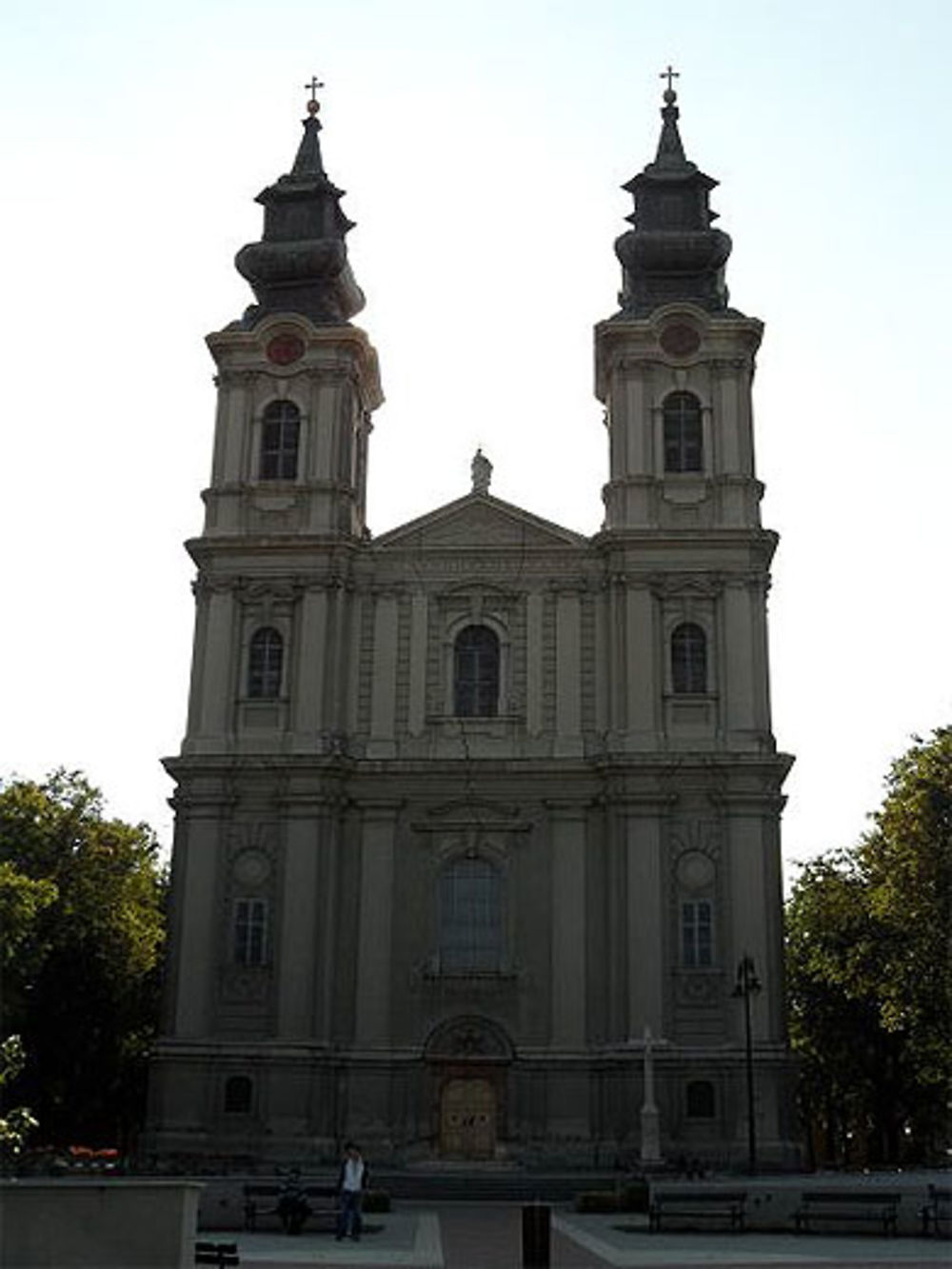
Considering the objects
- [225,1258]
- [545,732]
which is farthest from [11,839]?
[225,1258]

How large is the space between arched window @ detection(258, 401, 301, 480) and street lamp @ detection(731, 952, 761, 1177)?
55.9ft

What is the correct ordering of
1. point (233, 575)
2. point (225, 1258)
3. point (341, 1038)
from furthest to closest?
point (233, 575), point (341, 1038), point (225, 1258)

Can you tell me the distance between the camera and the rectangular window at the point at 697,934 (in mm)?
35250

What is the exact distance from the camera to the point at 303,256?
140 feet

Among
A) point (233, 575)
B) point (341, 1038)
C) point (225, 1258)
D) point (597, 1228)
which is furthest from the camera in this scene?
point (233, 575)

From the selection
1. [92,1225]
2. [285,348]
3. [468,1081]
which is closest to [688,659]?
[468,1081]

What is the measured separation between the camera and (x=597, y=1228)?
22984 mm

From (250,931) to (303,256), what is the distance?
1832cm

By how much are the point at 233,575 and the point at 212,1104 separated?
12.8m

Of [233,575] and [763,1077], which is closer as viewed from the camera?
[763,1077]

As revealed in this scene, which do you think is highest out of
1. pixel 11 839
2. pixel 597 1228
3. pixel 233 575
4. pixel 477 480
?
pixel 477 480

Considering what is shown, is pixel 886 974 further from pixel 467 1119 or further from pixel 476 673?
pixel 476 673

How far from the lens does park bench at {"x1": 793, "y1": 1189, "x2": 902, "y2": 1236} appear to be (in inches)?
856

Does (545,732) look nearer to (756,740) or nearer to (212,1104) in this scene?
(756,740)
